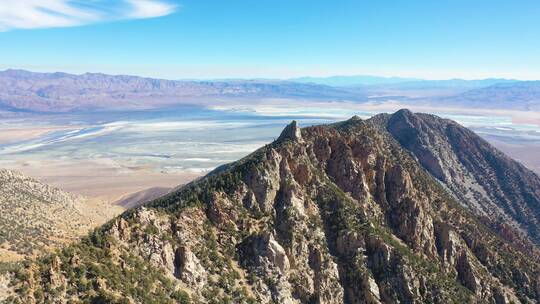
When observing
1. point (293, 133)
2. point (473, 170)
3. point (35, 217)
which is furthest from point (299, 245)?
point (473, 170)

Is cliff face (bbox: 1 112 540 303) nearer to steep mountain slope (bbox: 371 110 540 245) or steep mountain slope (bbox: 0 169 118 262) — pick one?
steep mountain slope (bbox: 0 169 118 262)

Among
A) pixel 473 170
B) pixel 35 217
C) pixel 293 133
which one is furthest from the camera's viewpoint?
pixel 473 170

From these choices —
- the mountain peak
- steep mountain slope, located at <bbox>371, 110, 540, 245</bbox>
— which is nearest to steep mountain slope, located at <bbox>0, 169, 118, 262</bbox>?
the mountain peak

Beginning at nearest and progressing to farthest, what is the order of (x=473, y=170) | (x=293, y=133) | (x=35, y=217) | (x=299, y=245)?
(x=299, y=245) → (x=293, y=133) → (x=35, y=217) → (x=473, y=170)

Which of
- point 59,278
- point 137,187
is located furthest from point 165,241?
point 137,187

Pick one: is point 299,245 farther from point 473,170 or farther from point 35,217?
point 473,170

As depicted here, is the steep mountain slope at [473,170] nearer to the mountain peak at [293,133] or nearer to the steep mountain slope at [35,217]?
the mountain peak at [293,133]
